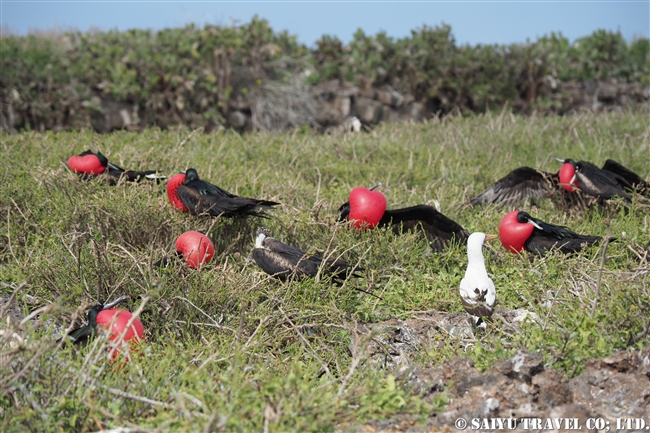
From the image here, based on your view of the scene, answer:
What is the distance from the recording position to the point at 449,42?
9391 mm

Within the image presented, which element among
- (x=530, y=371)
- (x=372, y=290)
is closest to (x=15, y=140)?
(x=372, y=290)

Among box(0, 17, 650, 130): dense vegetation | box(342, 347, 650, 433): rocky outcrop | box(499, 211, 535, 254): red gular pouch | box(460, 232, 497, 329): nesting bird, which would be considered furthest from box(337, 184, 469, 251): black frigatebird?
box(0, 17, 650, 130): dense vegetation

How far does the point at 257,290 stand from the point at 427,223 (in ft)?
3.46

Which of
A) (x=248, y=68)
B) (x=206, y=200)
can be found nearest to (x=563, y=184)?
(x=206, y=200)

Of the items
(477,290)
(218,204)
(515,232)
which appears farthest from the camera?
(218,204)

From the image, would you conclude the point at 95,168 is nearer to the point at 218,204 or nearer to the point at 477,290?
the point at 218,204

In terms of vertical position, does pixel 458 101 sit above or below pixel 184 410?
above

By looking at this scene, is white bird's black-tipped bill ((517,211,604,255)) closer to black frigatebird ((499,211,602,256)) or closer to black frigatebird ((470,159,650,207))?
black frigatebird ((499,211,602,256))

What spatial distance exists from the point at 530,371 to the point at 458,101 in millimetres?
7876

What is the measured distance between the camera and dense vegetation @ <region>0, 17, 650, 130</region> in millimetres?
7508

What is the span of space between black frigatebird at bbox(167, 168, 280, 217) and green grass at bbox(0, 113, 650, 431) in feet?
0.23

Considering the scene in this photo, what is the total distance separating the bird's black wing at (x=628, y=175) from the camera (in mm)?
3924

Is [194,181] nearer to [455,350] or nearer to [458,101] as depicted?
[455,350]

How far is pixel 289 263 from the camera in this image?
2.88 meters
